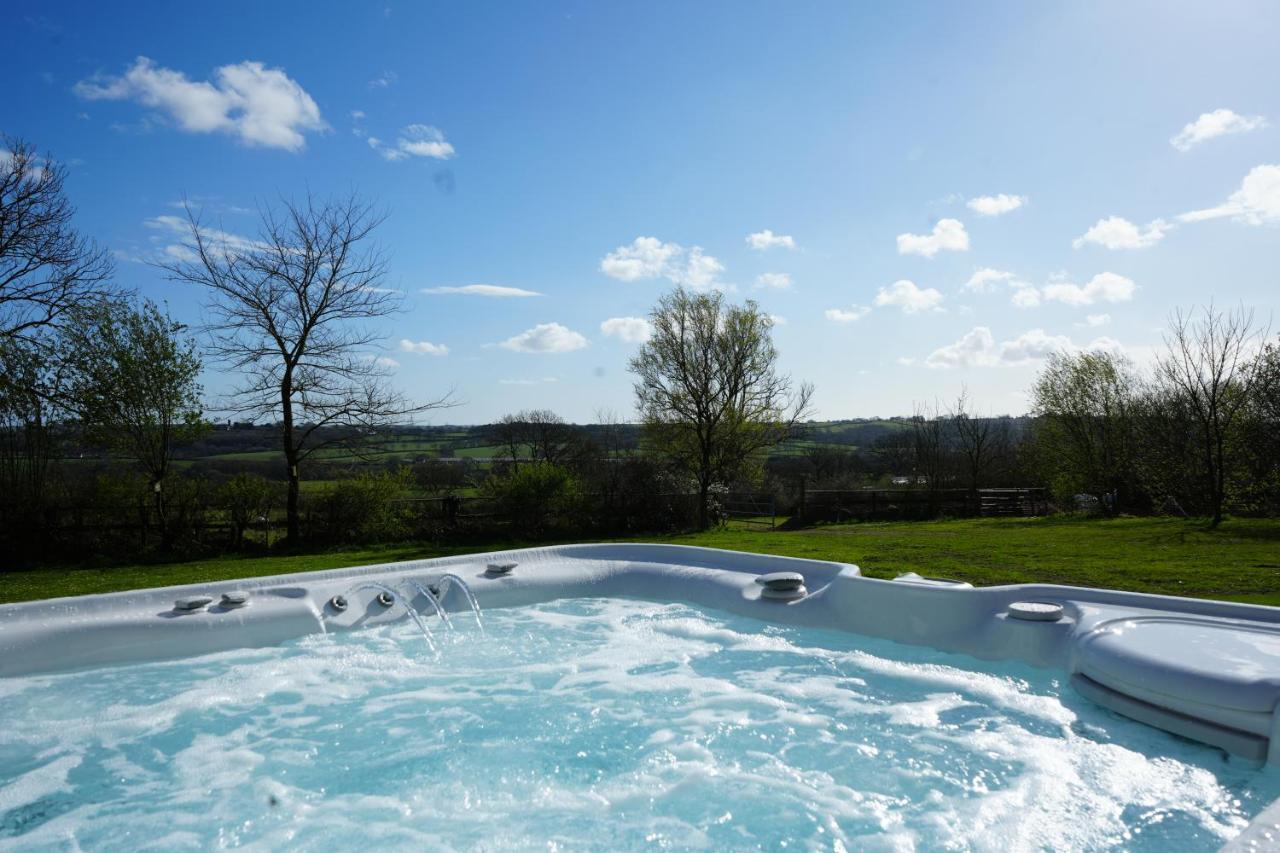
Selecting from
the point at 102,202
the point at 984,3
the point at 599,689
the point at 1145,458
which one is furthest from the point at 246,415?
the point at 1145,458

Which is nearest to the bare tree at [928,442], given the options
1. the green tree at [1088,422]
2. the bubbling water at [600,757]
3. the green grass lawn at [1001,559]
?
the green tree at [1088,422]

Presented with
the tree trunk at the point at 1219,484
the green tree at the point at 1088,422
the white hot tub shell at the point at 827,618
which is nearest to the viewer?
the white hot tub shell at the point at 827,618

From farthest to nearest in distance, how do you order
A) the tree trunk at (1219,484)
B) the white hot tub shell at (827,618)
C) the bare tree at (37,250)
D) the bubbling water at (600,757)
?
the tree trunk at (1219,484) < the bare tree at (37,250) < the white hot tub shell at (827,618) < the bubbling water at (600,757)

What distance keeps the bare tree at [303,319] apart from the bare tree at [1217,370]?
40.9 ft

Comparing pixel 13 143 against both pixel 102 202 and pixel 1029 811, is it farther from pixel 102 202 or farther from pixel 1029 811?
pixel 1029 811

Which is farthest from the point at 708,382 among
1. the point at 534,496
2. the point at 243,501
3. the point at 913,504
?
the point at 243,501

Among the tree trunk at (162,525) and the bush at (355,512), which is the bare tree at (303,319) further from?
the tree trunk at (162,525)

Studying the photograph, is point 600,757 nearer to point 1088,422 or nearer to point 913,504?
point 913,504

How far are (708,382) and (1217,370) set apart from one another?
8.50m

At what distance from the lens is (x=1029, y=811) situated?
2275 millimetres

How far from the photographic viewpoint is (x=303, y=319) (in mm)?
9320

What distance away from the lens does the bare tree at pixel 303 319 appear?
29.6ft

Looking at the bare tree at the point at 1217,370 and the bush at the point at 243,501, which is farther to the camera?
the bare tree at the point at 1217,370

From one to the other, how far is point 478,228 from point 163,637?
18.7 ft
